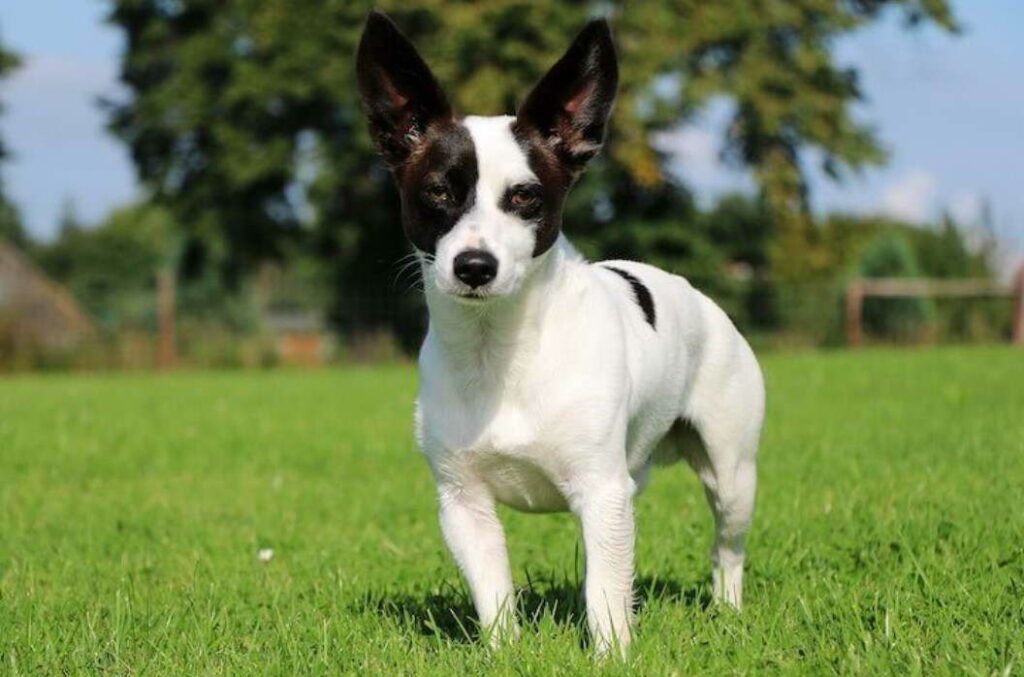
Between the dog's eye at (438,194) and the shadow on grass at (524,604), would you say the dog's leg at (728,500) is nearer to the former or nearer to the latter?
the shadow on grass at (524,604)

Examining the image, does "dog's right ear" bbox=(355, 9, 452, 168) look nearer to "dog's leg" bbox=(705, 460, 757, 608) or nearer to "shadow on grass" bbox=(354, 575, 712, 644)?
"shadow on grass" bbox=(354, 575, 712, 644)

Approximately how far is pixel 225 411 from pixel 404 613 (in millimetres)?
10868

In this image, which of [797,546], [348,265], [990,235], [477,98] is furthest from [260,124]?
[797,546]

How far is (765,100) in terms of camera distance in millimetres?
34688

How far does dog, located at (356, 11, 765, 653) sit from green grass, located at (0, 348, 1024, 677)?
330 millimetres

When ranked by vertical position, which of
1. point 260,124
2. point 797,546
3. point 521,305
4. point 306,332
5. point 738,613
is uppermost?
point 521,305

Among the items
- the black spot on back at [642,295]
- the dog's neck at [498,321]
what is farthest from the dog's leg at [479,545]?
the black spot on back at [642,295]

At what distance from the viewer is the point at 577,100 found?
15.3 ft

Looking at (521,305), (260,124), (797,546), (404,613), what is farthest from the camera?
(260,124)

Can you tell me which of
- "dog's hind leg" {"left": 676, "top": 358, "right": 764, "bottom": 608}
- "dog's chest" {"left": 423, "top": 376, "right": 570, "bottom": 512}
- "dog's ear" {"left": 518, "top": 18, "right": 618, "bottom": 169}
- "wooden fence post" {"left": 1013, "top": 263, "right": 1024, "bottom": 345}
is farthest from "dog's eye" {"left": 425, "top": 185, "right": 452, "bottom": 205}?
"wooden fence post" {"left": 1013, "top": 263, "right": 1024, "bottom": 345}

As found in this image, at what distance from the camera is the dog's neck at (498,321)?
4.43 m

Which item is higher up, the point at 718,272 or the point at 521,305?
the point at 521,305

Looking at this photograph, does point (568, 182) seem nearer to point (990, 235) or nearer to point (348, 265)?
point (348, 265)

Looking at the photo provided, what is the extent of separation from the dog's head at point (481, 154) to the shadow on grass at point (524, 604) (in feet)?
3.96
